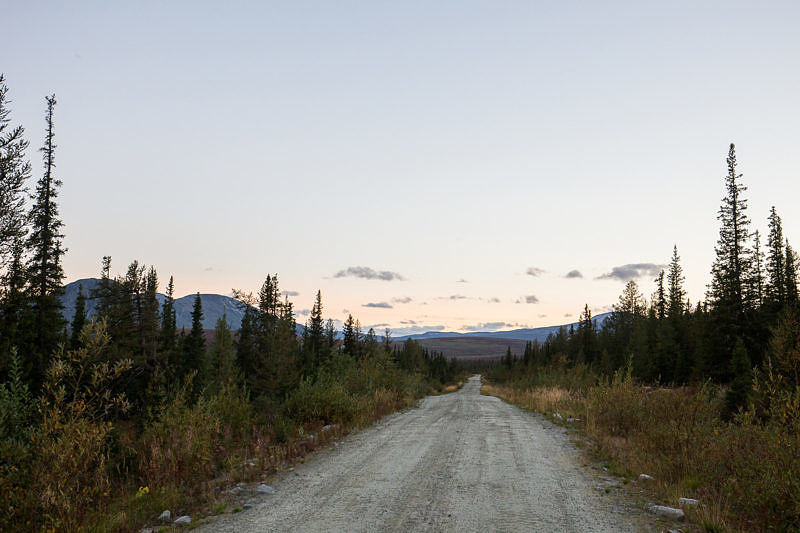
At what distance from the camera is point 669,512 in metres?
6.90

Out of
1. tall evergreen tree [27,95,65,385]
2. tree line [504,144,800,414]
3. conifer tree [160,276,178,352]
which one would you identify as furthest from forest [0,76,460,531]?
tree line [504,144,800,414]

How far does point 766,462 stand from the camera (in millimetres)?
6477

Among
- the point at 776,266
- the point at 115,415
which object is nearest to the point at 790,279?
the point at 776,266

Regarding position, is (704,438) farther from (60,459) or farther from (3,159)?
(3,159)

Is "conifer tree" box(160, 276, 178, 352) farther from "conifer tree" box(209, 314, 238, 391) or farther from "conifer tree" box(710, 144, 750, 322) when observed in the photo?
"conifer tree" box(710, 144, 750, 322)

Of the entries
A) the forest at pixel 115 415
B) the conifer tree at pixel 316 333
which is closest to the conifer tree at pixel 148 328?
the forest at pixel 115 415

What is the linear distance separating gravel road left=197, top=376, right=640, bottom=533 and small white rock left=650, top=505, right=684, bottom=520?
17.5 inches

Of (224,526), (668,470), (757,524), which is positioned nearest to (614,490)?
(668,470)

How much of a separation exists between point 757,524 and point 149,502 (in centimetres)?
877

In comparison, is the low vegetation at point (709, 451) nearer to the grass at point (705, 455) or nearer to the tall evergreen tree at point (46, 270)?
the grass at point (705, 455)

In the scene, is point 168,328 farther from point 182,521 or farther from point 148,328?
point 182,521

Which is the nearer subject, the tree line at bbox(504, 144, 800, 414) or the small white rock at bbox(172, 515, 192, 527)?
the small white rock at bbox(172, 515, 192, 527)

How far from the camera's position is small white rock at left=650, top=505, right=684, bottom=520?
22.3ft

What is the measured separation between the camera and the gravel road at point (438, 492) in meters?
6.34
